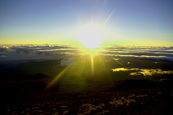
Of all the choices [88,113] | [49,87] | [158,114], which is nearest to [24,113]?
[88,113]

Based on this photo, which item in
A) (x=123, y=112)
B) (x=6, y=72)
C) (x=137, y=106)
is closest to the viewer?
(x=123, y=112)

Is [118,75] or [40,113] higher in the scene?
[40,113]

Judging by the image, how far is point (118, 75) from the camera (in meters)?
24.2

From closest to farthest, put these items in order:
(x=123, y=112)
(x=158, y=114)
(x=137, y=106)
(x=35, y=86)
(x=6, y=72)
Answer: (x=158, y=114)
(x=123, y=112)
(x=137, y=106)
(x=35, y=86)
(x=6, y=72)

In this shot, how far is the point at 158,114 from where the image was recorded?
6.82 metres

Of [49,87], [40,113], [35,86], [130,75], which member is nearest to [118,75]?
[130,75]

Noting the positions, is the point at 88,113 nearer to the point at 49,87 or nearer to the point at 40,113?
the point at 40,113

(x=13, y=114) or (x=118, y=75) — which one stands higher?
(x=13, y=114)

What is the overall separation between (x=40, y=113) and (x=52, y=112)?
0.73m

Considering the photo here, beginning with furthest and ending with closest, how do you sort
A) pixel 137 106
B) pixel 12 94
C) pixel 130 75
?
pixel 130 75
pixel 12 94
pixel 137 106

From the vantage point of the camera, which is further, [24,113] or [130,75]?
[130,75]

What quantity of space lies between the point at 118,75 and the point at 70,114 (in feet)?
60.2

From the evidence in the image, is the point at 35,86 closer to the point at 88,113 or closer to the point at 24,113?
the point at 24,113

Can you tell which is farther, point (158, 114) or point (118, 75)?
point (118, 75)
